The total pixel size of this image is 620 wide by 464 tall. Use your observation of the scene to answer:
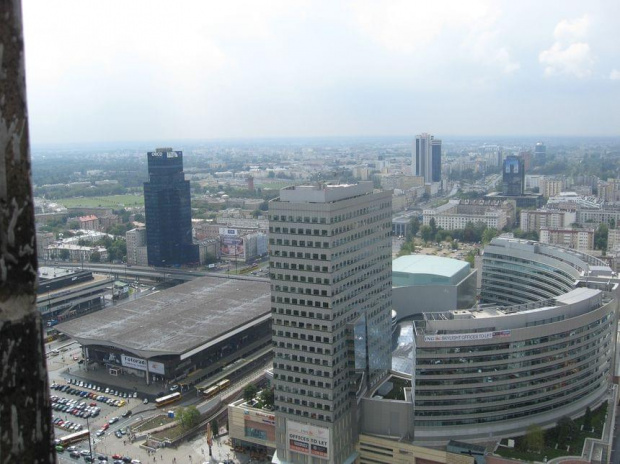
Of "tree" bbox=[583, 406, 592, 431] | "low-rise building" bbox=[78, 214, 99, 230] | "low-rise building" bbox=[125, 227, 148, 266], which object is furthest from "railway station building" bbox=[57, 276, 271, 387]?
"low-rise building" bbox=[78, 214, 99, 230]

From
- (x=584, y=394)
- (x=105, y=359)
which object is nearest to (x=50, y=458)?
(x=584, y=394)

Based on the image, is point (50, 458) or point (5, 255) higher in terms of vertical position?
point (5, 255)

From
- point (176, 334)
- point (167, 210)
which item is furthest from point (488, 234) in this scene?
point (176, 334)

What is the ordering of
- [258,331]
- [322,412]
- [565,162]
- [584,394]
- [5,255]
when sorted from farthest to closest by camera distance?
[565,162] < [258,331] < [584,394] < [322,412] < [5,255]

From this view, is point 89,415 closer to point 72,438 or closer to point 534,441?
point 72,438

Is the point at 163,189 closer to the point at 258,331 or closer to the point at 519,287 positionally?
the point at 258,331
